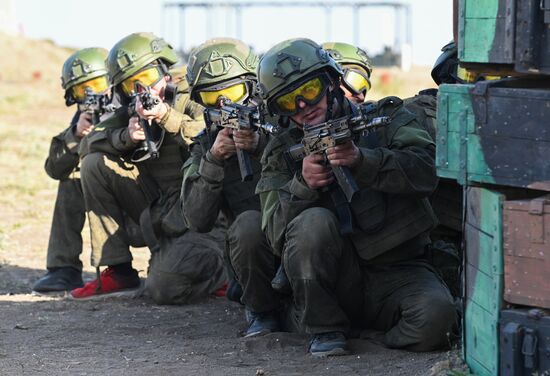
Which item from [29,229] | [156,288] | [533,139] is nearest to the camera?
[533,139]

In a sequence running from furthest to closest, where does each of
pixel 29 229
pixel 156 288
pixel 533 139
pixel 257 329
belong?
pixel 29 229 < pixel 156 288 < pixel 257 329 < pixel 533 139

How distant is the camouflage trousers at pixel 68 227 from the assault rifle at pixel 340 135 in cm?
357

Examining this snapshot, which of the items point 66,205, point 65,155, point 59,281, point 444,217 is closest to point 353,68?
point 444,217

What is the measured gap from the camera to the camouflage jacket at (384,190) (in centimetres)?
599

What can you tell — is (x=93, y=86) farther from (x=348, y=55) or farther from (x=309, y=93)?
(x=309, y=93)

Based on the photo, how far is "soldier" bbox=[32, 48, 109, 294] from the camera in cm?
905

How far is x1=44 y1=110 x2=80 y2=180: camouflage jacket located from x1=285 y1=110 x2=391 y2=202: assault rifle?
11.4 ft

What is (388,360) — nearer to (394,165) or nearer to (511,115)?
(394,165)

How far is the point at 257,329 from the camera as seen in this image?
674 cm

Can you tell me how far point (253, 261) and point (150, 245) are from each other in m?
1.82

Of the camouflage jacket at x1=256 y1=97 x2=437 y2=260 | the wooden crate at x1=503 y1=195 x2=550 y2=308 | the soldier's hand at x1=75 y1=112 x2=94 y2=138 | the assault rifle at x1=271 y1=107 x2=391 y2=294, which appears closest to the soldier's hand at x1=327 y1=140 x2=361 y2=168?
the assault rifle at x1=271 y1=107 x2=391 y2=294

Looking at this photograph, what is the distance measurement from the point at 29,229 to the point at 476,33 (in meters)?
7.33

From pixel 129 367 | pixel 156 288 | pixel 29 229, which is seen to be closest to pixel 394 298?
pixel 129 367

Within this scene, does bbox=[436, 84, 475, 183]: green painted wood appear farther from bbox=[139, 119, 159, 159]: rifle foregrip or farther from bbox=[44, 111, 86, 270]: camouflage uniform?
bbox=[44, 111, 86, 270]: camouflage uniform
